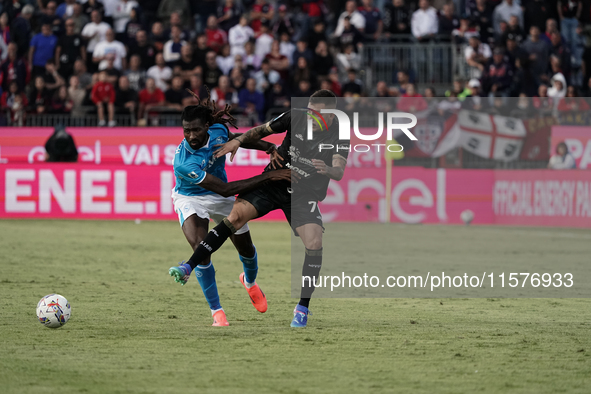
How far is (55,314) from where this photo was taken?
6.86 m

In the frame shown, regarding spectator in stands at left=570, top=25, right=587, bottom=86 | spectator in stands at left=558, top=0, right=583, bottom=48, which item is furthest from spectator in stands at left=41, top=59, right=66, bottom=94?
spectator in stands at left=570, top=25, right=587, bottom=86

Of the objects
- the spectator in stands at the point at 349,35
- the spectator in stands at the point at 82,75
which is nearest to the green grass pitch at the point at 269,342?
the spectator in stands at the point at 82,75

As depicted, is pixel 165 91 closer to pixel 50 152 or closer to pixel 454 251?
pixel 50 152

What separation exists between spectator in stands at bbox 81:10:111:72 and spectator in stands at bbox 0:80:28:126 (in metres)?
1.76

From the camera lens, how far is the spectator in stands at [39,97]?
63.2ft

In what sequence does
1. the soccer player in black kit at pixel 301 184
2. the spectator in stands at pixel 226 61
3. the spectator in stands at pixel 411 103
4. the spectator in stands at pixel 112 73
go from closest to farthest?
1. the soccer player in black kit at pixel 301 184
2. the spectator in stands at pixel 411 103
3. the spectator in stands at pixel 112 73
4. the spectator in stands at pixel 226 61

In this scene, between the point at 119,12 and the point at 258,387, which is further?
the point at 119,12

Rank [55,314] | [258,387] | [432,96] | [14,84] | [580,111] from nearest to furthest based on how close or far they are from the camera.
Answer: [258,387] → [55,314] → [580,111] → [432,96] → [14,84]

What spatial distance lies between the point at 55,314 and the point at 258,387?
2564 mm

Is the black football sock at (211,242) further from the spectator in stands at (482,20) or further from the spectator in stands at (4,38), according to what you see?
the spectator in stands at (4,38)

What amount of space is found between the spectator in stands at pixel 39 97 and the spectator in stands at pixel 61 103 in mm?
155

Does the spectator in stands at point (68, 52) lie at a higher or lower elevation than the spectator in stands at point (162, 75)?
higher

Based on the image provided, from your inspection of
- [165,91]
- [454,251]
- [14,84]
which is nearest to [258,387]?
[454,251]

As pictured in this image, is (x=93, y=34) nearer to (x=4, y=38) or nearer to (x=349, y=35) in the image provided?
(x=4, y=38)
